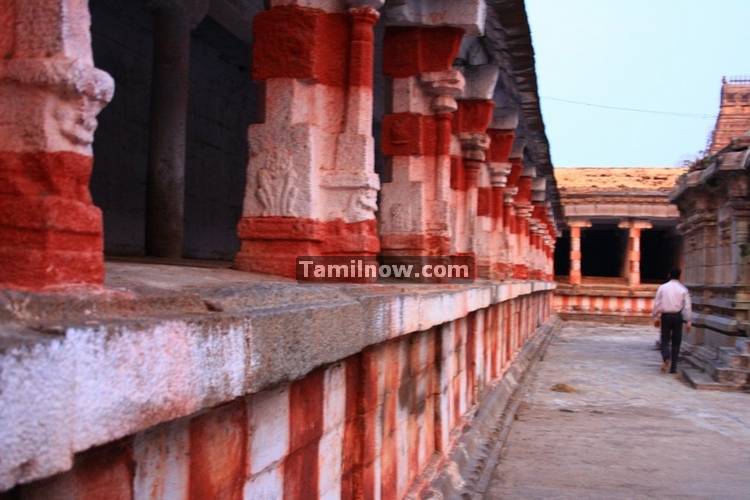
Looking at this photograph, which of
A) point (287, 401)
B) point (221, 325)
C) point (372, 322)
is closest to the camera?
point (221, 325)

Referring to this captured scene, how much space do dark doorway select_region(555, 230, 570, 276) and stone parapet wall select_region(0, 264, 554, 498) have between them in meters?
36.5

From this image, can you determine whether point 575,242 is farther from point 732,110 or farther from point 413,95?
point 413,95

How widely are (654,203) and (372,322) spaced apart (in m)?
29.7

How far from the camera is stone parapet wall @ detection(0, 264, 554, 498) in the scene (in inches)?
58.7

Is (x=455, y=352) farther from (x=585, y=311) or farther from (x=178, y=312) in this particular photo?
(x=585, y=311)

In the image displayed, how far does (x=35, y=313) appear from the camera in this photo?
1695mm

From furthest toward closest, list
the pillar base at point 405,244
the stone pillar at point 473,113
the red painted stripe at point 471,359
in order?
the stone pillar at point 473,113, the red painted stripe at point 471,359, the pillar base at point 405,244

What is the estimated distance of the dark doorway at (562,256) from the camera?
40.5 m

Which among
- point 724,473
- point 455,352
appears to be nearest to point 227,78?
point 455,352

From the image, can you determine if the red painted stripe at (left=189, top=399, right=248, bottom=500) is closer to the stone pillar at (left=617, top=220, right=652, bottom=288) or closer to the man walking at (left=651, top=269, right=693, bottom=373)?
the man walking at (left=651, top=269, right=693, bottom=373)

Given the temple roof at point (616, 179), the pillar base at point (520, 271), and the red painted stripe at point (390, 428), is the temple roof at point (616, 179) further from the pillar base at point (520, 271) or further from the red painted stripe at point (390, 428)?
the red painted stripe at point (390, 428)

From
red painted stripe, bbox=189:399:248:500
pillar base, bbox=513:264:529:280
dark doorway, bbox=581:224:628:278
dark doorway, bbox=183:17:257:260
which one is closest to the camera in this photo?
red painted stripe, bbox=189:399:248:500

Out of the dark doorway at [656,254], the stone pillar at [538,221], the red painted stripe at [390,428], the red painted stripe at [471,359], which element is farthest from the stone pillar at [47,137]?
the dark doorway at [656,254]

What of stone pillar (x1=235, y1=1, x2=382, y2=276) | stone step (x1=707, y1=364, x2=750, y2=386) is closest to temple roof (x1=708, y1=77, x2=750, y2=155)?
stone step (x1=707, y1=364, x2=750, y2=386)
